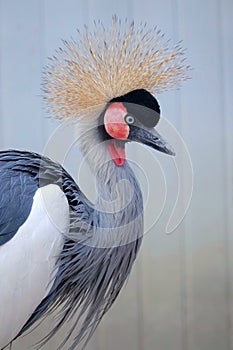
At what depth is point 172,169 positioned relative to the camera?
140cm

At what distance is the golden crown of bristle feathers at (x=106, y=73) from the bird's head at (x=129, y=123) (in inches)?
0.8

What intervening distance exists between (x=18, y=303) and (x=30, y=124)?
557 mm

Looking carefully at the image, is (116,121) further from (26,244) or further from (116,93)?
(26,244)

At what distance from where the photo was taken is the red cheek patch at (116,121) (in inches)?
42.6

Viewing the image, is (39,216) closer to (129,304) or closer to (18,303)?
(18,303)

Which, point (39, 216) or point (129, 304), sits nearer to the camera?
point (39, 216)

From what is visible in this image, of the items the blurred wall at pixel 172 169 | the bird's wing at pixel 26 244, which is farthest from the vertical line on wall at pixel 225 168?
the bird's wing at pixel 26 244

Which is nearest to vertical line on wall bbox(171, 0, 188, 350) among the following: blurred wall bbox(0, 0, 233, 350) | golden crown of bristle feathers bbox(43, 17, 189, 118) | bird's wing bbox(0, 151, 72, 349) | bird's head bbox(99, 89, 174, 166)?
blurred wall bbox(0, 0, 233, 350)

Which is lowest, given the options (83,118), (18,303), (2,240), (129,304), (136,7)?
(129,304)

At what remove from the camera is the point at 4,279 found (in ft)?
3.13

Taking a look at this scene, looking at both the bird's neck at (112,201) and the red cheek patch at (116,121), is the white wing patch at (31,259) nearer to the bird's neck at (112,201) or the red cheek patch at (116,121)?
the bird's neck at (112,201)

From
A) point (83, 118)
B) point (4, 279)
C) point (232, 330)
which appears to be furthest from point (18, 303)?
point (232, 330)

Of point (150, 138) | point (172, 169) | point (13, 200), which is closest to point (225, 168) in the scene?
point (172, 169)

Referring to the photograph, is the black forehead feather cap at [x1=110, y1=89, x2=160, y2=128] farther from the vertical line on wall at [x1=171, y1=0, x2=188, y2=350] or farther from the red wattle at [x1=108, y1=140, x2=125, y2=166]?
the vertical line on wall at [x1=171, y1=0, x2=188, y2=350]
